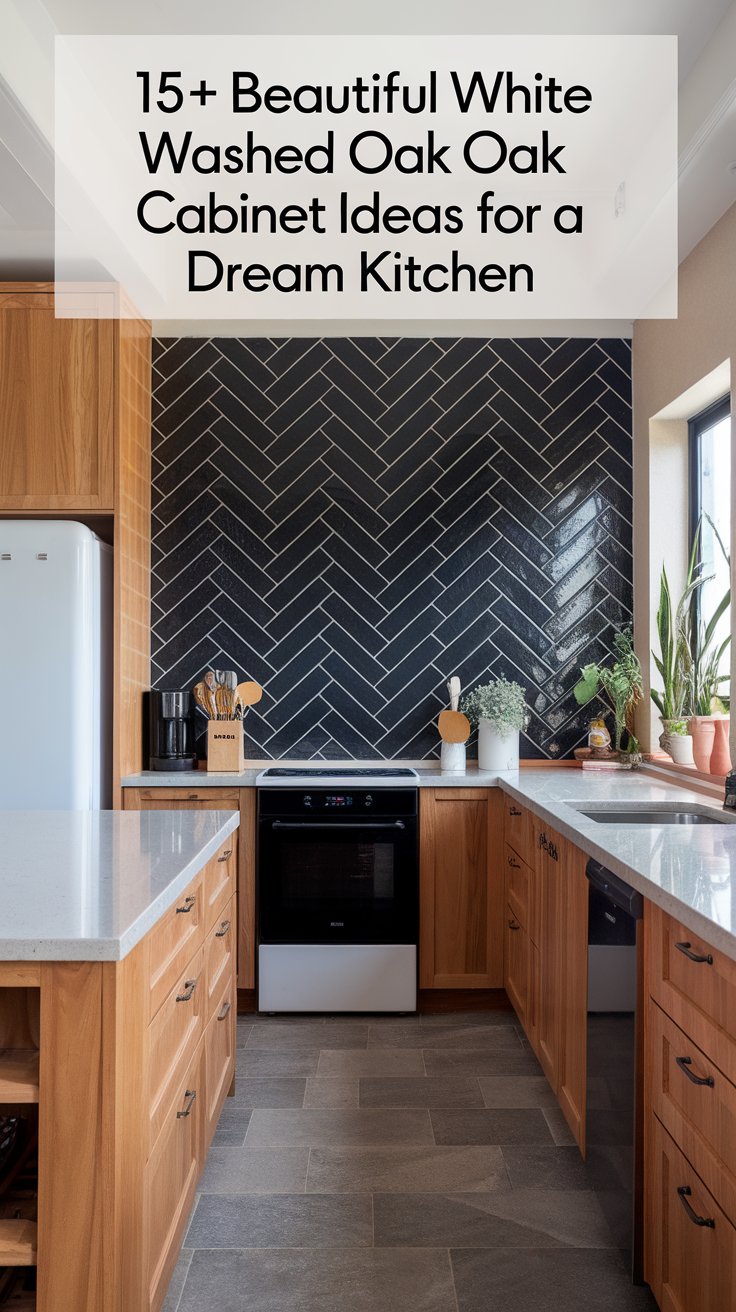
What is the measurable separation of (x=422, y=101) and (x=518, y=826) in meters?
2.38

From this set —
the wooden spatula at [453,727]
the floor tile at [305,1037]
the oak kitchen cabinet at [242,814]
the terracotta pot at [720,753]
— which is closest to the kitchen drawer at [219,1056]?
the floor tile at [305,1037]

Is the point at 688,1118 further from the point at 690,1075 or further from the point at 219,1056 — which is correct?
the point at 219,1056

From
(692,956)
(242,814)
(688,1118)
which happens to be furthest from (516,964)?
(692,956)

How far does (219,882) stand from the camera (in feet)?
7.79

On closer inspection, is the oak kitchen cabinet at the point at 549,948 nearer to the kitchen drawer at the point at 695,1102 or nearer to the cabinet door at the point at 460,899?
the cabinet door at the point at 460,899

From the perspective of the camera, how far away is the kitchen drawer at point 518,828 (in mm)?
3066

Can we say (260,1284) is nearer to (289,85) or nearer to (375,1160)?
(375,1160)

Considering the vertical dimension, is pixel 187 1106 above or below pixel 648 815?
below

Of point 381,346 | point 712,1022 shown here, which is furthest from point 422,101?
point 712,1022

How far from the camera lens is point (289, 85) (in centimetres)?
291

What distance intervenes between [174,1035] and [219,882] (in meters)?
0.60

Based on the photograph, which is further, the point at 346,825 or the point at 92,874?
the point at 346,825

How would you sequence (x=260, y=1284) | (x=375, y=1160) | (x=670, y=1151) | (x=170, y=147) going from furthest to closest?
(x=170, y=147) → (x=375, y=1160) → (x=260, y=1284) → (x=670, y=1151)

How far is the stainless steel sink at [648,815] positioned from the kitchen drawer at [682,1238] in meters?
1.11
